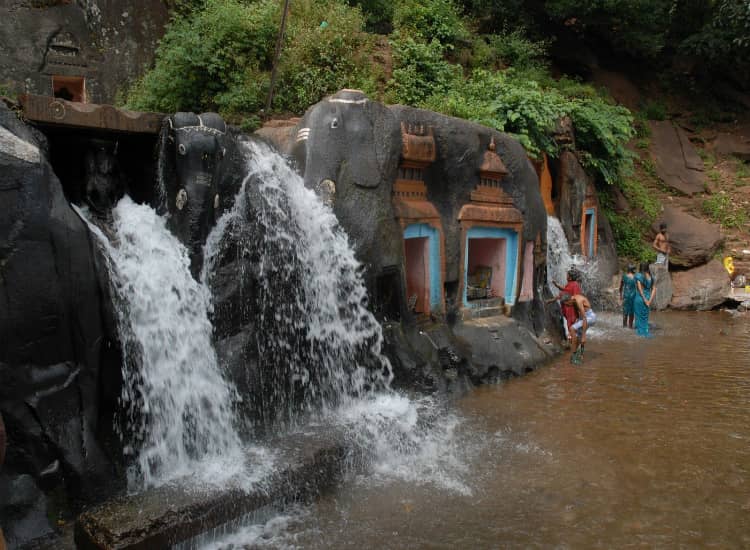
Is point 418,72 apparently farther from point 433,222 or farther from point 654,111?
point 654,111

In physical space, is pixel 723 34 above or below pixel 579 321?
above

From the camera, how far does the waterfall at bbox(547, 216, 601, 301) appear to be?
13023 mm

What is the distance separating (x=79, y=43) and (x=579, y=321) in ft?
31.7

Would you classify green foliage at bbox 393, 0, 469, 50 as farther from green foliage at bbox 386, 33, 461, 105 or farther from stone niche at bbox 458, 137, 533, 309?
stone niche at bbox 458, 137, 533, 309

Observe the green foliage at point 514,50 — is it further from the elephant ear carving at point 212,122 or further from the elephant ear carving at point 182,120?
the elephant ear carving at point 182,120

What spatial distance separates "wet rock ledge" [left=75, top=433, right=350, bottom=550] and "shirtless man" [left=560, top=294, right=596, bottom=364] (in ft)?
16.9

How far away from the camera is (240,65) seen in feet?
34.0

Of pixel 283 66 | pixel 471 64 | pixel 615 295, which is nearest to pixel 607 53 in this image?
pixel 471 64

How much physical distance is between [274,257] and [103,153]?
1.98 metres

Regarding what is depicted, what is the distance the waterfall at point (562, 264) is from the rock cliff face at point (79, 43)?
29.0ft

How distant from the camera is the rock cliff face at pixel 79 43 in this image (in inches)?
395

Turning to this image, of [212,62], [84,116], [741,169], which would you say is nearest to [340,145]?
[84,116]

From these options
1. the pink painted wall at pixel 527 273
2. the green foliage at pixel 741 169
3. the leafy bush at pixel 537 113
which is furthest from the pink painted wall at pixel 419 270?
the green foliage at pixel 741 169

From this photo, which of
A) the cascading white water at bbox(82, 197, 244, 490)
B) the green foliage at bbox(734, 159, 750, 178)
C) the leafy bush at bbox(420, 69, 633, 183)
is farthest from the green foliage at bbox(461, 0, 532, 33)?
the cascading white water at bbox(82, 197, 244, 490)
